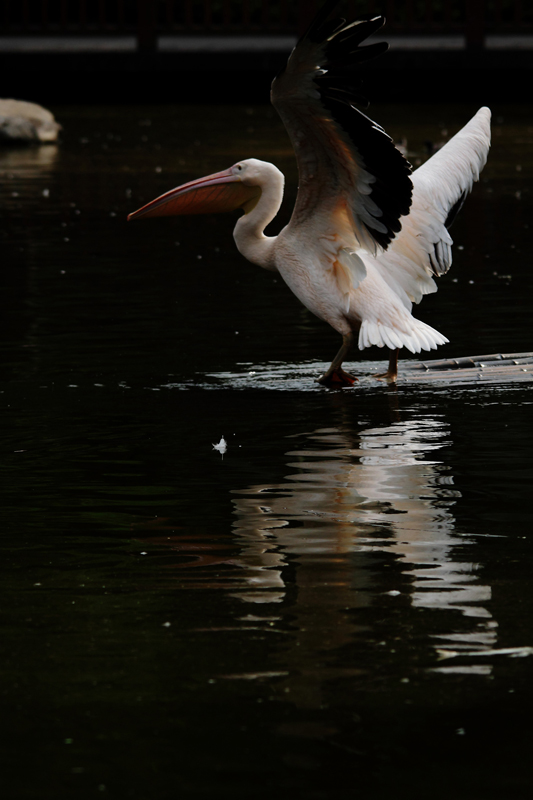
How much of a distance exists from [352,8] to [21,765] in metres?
27.8

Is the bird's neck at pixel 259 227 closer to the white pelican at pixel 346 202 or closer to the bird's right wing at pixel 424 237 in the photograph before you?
the white pelican at pixel 346 202

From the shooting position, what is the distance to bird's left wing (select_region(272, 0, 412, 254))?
7.18m

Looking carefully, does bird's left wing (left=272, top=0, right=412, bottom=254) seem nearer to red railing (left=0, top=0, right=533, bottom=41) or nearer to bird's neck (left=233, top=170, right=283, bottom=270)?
bird's neck (left=233, top=170, right=283, bottom=270)

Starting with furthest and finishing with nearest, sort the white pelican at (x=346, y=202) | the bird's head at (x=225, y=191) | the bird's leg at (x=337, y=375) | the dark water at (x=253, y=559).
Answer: the bird's head at (x=225, y=191)
the bird's leg at (x=337, y=375)
the white pelican at (x=346, y=202)
the dark water at (x=253, y=559)

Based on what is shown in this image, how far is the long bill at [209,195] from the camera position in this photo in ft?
28.5

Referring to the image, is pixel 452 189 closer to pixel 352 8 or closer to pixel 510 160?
pixel 510 160

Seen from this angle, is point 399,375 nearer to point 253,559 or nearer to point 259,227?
point 259,227

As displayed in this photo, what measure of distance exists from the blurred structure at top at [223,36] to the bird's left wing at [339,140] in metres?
20.4

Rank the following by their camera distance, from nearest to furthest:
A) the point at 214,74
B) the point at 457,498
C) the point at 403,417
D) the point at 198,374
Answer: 1. the point at 457,498
2. the point at 403,417
3. the point at 198,374
4. the point at 214,74

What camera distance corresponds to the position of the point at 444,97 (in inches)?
1173

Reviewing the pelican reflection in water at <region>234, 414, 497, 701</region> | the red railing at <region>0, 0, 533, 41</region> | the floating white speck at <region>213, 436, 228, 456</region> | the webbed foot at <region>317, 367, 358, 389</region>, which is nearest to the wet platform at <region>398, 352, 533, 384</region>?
the webbed foot at <region>317, 367, 358, 389</region>

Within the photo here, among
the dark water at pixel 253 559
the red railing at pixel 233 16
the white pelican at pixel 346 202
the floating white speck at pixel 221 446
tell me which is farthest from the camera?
the red railing at pixel 233 16

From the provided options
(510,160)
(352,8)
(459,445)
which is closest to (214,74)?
(352,8)

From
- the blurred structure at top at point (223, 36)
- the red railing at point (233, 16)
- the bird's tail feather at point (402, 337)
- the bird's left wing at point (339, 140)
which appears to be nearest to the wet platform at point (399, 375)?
the bird's tail feather at point (402, 337)
